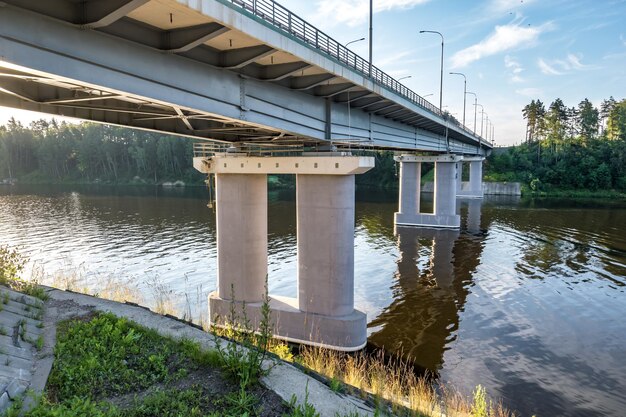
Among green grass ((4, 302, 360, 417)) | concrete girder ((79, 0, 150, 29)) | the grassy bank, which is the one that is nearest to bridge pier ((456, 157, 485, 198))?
the grassy bank

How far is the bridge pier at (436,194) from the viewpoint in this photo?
43.9m

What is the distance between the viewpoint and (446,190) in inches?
1781

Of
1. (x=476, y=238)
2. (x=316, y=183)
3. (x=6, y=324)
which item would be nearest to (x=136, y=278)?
(x=316, y=183)

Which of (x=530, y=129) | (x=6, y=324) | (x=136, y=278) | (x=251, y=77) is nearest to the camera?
(x=6, y=324)

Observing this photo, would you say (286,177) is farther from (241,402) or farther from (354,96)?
(241,402)

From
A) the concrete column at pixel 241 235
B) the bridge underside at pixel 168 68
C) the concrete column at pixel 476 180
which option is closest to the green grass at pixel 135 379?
the bridge underside at pixel 168 68

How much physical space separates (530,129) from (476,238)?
97.0m

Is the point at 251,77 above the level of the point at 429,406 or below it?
above

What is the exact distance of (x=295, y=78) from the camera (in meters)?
14.9

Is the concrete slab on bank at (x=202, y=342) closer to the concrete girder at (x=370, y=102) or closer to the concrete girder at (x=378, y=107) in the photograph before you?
the concrete girder at (x=370, y=102)

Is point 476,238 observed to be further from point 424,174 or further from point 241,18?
point 424,174

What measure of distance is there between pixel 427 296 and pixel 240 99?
1486 cm

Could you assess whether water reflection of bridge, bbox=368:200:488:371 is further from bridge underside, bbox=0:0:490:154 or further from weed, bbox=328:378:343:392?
bridge underside, bbox=0:0:490:154

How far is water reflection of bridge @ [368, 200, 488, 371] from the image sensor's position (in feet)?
53.0
